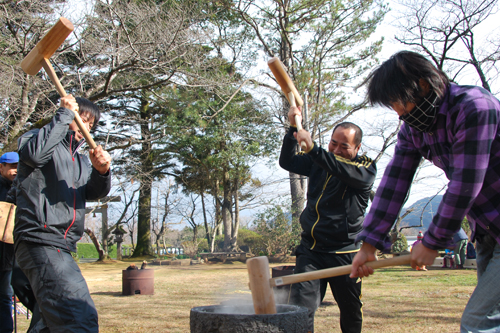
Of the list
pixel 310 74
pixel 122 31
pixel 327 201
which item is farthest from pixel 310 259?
pixel 310 74

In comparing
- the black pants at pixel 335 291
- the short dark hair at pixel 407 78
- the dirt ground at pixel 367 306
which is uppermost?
the short dark hair at pixel 407 78

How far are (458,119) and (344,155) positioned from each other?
1.54 m

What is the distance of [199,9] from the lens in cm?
1316

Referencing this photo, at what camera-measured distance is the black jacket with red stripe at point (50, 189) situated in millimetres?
2352

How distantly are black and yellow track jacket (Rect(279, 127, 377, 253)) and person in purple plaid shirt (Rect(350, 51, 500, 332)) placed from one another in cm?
86

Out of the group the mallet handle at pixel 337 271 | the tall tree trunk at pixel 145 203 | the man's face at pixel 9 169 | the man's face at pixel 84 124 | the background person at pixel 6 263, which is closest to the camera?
the mallet handle at pixel 337 271

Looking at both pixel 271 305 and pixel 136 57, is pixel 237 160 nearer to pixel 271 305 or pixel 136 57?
pixel 136 57

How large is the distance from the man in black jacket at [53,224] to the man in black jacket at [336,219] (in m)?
1.43

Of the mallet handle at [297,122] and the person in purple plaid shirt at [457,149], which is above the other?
the mallet handle at [297,122]

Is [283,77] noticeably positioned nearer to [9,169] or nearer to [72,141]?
[72,141]

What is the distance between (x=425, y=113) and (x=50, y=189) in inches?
86.5

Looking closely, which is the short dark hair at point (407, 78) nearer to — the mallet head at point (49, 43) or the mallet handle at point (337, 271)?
the mallet handle at point (337, 271)

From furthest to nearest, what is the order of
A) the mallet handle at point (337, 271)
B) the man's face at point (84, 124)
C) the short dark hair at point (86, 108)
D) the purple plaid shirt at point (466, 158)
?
the short dark hair at point (86, 108) → the man's face at point (84, 124) → the mallet handle at point (337, 271) → the purple plaid shirt at point (466, 158)

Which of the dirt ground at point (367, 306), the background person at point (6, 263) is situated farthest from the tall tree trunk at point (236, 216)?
the background person at point (6, 263)
